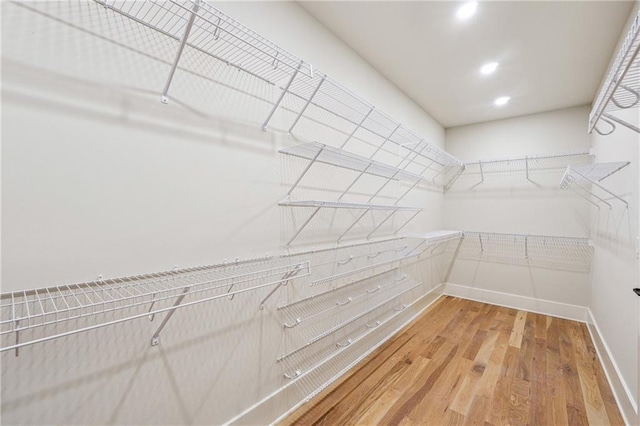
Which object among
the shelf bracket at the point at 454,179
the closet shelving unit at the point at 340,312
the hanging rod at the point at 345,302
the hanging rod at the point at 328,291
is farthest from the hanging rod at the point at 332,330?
the shelf bracket at the point at 454,179

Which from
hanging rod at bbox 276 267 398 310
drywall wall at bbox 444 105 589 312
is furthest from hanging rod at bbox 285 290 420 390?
drywall wall at bbox 444 105 589 312

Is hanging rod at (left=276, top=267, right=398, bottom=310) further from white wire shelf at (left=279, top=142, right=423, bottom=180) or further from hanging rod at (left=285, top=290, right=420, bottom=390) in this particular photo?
white wire shelf at (left=279, top=142, right=423, bottom=180)

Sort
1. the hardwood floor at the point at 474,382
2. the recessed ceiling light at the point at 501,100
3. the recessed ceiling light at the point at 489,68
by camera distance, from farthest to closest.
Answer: the recessed ceiling light at the point at 501,100
the recessed ceiling light at the point at 489,68
the hardwood floor at the point at 474,382

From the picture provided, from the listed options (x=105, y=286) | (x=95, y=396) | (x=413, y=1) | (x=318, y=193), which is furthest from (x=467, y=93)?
(x=95, y=396)

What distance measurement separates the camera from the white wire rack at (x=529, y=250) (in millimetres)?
3002

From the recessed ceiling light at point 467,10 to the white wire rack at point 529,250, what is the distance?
103 inches

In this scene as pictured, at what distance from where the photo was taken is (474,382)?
192 cm

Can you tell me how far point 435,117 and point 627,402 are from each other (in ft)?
9.92

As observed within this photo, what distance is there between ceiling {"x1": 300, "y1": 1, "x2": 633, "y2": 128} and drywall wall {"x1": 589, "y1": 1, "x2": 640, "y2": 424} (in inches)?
8.3

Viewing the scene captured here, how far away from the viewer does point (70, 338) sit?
88 cm

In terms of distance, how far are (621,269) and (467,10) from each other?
1912mm

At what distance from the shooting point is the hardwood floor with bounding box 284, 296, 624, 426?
1613 millimetres

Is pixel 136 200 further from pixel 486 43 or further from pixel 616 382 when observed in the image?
pixel 616 382

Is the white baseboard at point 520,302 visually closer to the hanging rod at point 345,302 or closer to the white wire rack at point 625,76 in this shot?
the hanging rod at point 345,302
